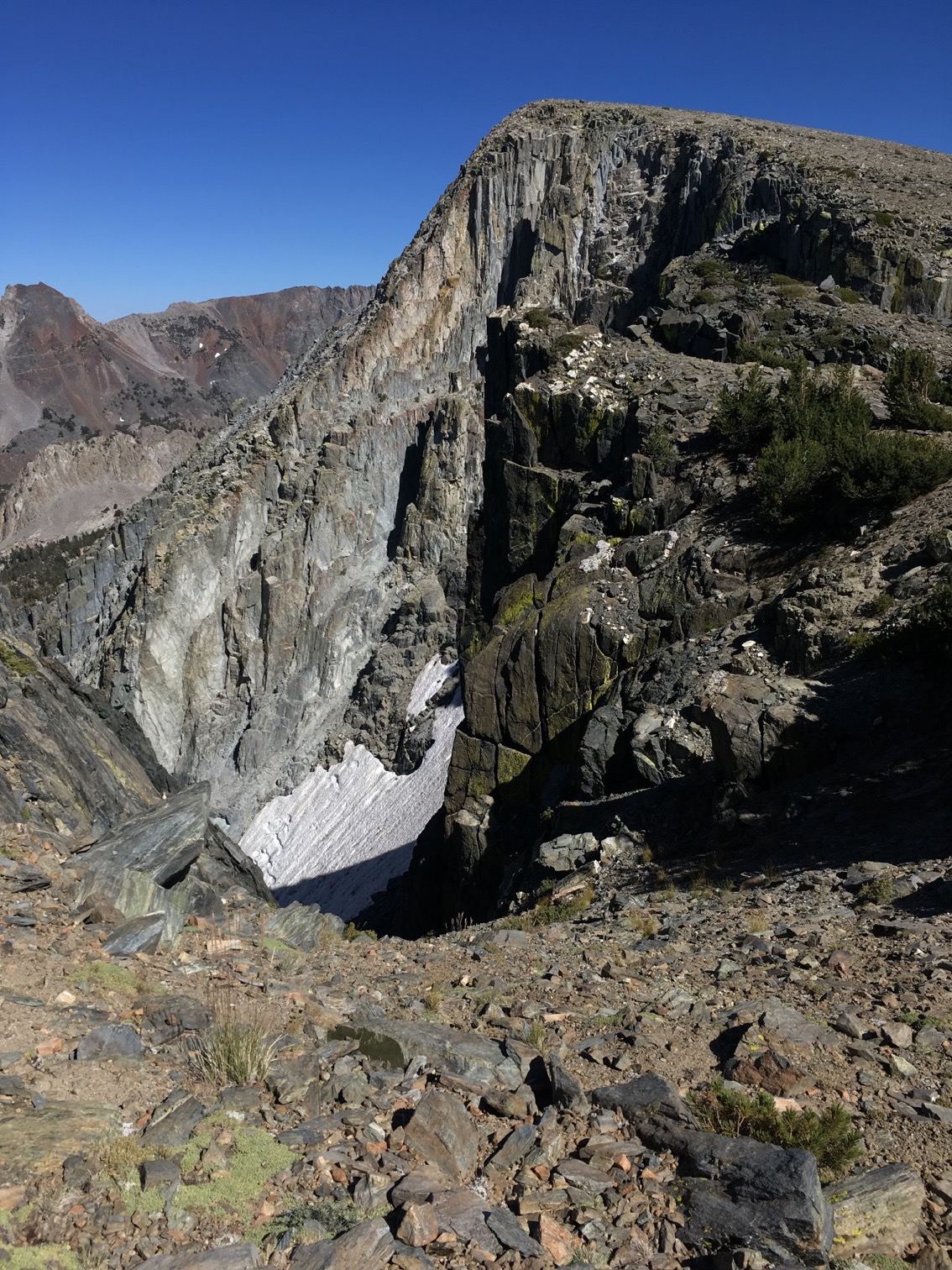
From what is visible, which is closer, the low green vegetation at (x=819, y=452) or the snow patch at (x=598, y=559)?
the low green vegetation at (x=819, y=452)

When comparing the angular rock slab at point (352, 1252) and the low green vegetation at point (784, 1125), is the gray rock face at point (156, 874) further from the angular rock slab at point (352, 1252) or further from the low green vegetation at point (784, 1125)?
the low green vegetation at point (784, 1125)

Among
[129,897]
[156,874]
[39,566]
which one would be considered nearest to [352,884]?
[156,874]

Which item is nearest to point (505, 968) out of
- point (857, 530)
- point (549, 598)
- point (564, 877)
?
point (564, 877)

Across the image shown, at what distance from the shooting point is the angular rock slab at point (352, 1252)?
3748 mm

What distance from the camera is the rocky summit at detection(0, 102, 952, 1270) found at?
417cm

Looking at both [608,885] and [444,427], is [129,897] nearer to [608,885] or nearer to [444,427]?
[608,885]

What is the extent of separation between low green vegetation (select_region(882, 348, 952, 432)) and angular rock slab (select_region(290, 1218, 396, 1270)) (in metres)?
19.9

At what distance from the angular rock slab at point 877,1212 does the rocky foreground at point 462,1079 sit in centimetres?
1

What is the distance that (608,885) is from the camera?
10930mm

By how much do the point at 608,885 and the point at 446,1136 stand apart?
21.6 feet

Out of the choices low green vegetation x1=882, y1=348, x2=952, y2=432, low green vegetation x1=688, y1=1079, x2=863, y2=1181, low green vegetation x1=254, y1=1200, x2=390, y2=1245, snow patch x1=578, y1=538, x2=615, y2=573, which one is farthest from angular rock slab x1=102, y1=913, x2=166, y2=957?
low green vegetation x1=882, y1=348, x2=952, y2=432

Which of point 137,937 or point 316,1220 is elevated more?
point 137,937

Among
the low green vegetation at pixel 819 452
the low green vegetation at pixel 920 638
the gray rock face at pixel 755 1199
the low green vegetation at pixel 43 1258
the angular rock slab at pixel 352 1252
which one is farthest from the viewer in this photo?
the low green vegetation at pixel 819 452

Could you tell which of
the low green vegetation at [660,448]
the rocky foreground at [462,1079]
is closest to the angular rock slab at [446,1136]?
the rocky foreground at [462,1079]
